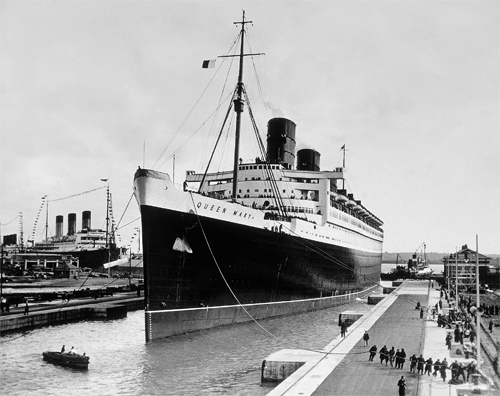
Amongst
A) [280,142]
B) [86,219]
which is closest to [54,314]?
[280,142]

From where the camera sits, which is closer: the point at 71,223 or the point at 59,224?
the point at 71,223

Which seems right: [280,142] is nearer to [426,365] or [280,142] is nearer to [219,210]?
[219,210]

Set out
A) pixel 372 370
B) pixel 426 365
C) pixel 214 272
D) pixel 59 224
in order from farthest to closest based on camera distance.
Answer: pixel 59 224 < pixel 214 272 < pixel 372 370 < pixel 426 365

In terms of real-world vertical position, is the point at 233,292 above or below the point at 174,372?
above

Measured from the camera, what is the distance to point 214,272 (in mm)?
23906

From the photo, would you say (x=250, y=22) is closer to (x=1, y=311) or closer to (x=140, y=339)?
(x=140, y=339)

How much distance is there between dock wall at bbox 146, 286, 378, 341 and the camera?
21.8 meters

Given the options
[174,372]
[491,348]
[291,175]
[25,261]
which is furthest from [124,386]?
[25,261]

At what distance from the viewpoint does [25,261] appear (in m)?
103

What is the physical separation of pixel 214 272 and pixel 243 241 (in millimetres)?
2501

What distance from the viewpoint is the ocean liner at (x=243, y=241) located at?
21812 millimetres

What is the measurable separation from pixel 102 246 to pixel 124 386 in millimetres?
100437

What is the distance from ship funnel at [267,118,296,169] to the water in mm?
13395

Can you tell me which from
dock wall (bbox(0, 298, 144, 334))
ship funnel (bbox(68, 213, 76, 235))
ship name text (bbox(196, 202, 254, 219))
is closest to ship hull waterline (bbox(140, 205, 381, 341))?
ship name text (bbox(196, 202, 254, 219))
